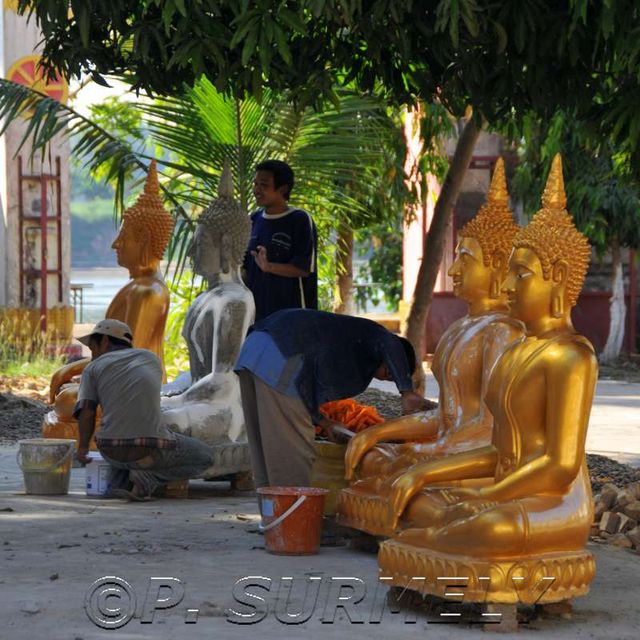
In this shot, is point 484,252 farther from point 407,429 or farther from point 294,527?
point 294,527

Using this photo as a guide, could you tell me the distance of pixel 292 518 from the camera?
6.60 m

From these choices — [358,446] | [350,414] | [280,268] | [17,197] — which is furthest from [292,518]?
[17,197]

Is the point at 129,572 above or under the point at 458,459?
under

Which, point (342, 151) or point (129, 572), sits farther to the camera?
point (342, 151)

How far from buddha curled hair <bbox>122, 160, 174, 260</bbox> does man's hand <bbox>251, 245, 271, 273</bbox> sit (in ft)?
3.60

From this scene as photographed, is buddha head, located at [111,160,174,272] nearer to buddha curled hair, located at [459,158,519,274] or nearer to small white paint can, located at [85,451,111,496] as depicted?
small white paint can, located at [85,451,111,496]

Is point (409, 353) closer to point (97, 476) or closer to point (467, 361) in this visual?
point (467, 361)

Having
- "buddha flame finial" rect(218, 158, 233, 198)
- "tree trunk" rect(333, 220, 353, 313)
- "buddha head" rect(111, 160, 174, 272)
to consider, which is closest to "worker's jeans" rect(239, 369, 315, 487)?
"buddha flame finial" rect(218, 158, 233, 198)

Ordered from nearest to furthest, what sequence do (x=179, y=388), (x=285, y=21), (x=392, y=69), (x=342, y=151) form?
(x=285, y=21) → (x=392, y=69) → (x=179, y=388) → (x=342, y=151)

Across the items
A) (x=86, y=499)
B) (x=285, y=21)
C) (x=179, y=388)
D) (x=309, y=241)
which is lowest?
(x=86, y=499)

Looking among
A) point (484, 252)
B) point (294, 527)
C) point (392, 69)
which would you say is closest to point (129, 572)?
point (294, 527)

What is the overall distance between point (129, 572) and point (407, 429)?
138cm

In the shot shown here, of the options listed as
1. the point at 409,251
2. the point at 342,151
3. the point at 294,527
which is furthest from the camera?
the point at 409,251

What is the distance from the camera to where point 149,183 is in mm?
9438
